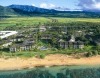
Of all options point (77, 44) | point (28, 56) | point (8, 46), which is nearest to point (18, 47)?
point (8, 46)

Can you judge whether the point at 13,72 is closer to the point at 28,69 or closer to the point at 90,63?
the point at 28,69

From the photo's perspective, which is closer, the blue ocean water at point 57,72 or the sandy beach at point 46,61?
the blue ocean water at point 57,72

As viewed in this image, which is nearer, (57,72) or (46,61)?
(57,72)

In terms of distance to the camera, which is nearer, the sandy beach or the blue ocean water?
the blue ocean water
